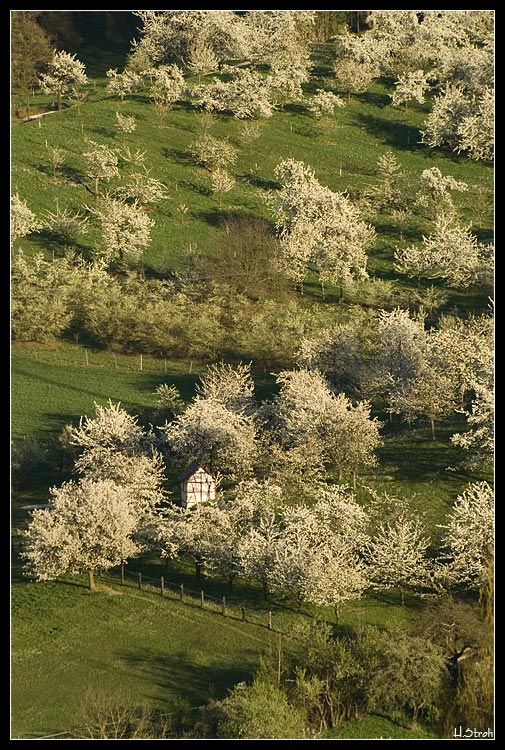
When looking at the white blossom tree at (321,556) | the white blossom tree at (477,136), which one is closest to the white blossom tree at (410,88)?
the white blossom tree at (477,136)

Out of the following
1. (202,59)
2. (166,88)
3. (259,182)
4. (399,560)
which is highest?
(202,59)

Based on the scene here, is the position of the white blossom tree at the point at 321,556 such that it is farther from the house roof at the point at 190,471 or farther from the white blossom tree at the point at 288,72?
the white blossom tree at the point at 288,72

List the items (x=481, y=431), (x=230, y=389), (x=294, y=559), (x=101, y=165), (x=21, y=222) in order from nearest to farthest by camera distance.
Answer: (x=294, y=559) < (x=481, y=431) < (x=230, y=389) < (x=21, y=222) < (x=101, y=165)

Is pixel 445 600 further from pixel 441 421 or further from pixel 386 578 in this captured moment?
pixel 441 421

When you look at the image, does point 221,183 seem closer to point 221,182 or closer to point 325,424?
point 221,182

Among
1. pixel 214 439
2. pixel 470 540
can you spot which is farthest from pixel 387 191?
pixel 470 540
